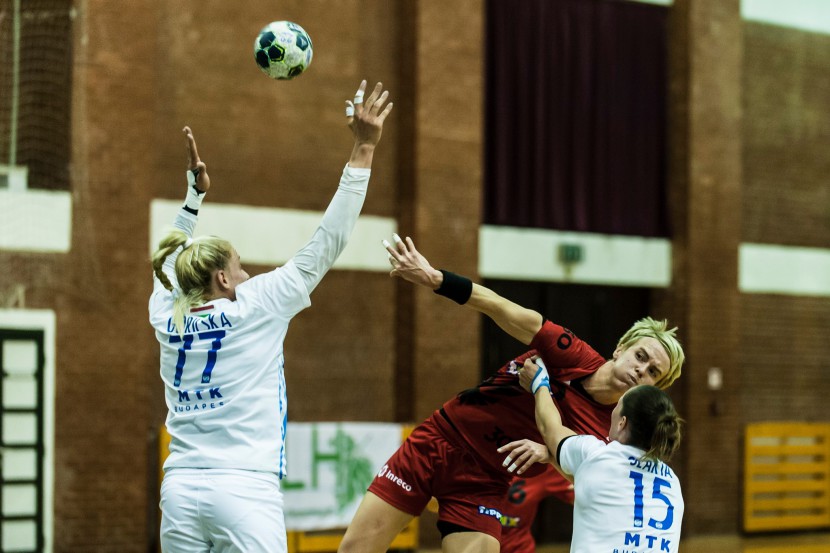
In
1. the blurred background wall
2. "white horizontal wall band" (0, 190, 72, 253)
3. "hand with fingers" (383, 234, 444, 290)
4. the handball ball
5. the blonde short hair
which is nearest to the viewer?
"hand with fingers" (383, 234, 444, 290)

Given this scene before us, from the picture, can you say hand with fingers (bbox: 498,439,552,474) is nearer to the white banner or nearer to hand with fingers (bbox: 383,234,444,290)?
hand with fingers (bbox: 383,234,444,290)

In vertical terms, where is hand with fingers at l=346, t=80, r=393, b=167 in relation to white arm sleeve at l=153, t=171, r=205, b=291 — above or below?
above

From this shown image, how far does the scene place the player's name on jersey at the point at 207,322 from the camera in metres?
4.32

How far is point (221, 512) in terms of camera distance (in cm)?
415

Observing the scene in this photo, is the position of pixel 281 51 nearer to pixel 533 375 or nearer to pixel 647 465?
pixel 533 375

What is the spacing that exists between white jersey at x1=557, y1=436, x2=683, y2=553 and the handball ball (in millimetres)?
2933

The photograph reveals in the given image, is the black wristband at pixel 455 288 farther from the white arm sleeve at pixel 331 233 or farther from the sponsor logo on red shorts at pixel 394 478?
the sponsor logo on red shorts at pixel 394 478

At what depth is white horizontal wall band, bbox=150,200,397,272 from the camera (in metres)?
11.5

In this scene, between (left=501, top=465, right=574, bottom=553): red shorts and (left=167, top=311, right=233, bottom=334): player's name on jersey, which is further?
(left=501, top=465, right=574, bottom=553): red shorts

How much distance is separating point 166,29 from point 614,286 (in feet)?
20.3

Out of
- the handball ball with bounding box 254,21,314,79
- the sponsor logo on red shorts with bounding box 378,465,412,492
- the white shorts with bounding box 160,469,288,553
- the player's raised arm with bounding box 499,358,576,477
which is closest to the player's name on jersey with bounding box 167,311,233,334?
the white shorts with bounding box 160,469,288,553

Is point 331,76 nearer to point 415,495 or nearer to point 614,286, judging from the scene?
point 614,286

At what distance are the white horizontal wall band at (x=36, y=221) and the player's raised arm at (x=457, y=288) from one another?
6345 millimetres

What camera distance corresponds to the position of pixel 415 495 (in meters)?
5.94
